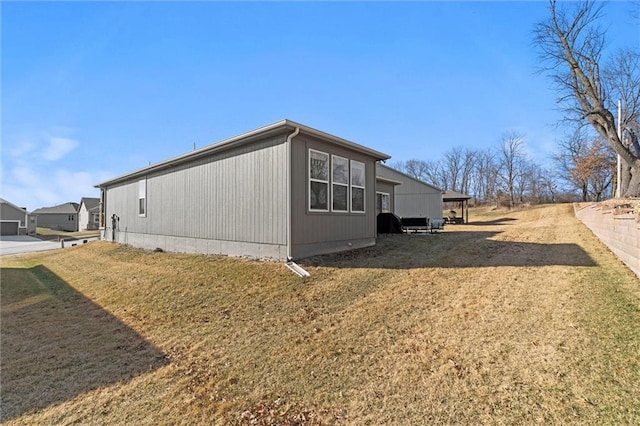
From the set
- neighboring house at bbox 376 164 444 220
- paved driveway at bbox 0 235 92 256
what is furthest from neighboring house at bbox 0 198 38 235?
neighboring house at bbox 376 164 444 220

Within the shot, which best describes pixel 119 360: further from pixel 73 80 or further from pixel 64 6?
pixel 73 80

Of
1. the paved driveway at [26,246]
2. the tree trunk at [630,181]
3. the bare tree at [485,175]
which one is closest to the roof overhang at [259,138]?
the tree trunk at [630,181]

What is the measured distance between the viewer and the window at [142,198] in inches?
529

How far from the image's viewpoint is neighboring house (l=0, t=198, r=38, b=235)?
117 ft

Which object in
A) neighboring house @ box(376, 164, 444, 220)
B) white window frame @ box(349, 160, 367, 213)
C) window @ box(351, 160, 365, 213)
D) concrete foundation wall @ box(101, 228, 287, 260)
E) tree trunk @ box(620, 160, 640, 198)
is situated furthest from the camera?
neighboring house @ box(376, 164, 444, 220)

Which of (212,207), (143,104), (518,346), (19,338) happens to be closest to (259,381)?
(518,346)

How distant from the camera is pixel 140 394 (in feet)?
10.6

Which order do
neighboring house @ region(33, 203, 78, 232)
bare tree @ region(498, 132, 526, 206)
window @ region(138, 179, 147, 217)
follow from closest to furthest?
window @ region(138, 179, 147, 217), bare tree @ region(498, 132, 526, 206), neighboring house @ region(33, 203, 78, 232)

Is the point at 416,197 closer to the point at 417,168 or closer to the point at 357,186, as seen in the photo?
the point at 357,186

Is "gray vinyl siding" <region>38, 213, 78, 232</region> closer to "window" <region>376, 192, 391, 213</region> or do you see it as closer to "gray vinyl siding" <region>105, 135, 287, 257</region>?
"gray vinyl siding" <region>105, 135, 287, 257</region>

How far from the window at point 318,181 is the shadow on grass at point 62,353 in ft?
15.2

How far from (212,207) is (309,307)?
18.4 ft

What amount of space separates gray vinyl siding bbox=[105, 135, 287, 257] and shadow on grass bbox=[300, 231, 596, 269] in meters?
1.54

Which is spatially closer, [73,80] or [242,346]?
[242,346]
